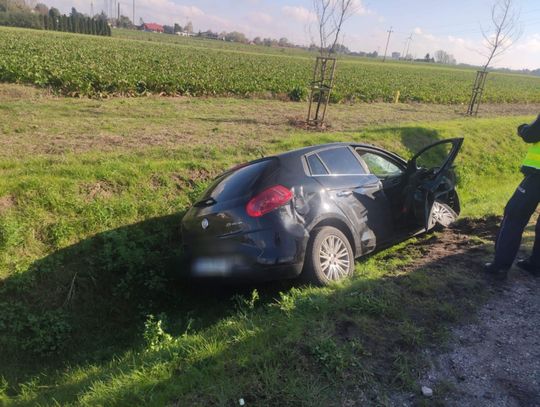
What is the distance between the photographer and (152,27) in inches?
5039

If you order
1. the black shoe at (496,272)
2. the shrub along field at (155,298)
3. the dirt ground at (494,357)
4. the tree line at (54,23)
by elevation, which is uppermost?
the tree line at (54,23)

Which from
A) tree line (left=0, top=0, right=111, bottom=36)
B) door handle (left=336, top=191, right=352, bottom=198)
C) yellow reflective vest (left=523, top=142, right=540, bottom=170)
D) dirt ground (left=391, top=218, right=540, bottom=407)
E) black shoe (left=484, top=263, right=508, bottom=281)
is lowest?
dirt ground (left=391, top=218, right=540, bottom=407)

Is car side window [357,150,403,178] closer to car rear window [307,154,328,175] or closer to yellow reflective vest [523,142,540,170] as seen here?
car rear window [307,154,328,175]

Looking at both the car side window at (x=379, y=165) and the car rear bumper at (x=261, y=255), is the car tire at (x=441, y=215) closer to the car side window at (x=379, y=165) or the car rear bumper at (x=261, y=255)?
the car side window at (x=379, y=165)

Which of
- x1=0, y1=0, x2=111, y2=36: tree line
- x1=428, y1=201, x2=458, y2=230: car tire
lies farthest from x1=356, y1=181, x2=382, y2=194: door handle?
x1=0, y1=0, x2=111, y2=36: tree line

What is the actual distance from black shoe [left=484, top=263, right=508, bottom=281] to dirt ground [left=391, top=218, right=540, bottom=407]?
68 millimetres

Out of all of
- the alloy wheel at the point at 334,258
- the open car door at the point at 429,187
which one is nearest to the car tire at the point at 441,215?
the open car door at the point at 429,187

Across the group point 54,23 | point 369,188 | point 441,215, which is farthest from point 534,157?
point 54,23

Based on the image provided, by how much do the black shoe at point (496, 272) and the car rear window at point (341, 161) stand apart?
1790 millimetres

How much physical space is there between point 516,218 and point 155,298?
4241 millimetres

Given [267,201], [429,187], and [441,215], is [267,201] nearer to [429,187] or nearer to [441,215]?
[429,187]

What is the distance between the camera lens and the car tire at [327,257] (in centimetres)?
431

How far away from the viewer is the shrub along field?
285 cm

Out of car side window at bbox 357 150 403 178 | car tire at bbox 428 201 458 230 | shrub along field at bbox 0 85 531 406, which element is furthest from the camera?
car tire at bbox 428 201 458 230
